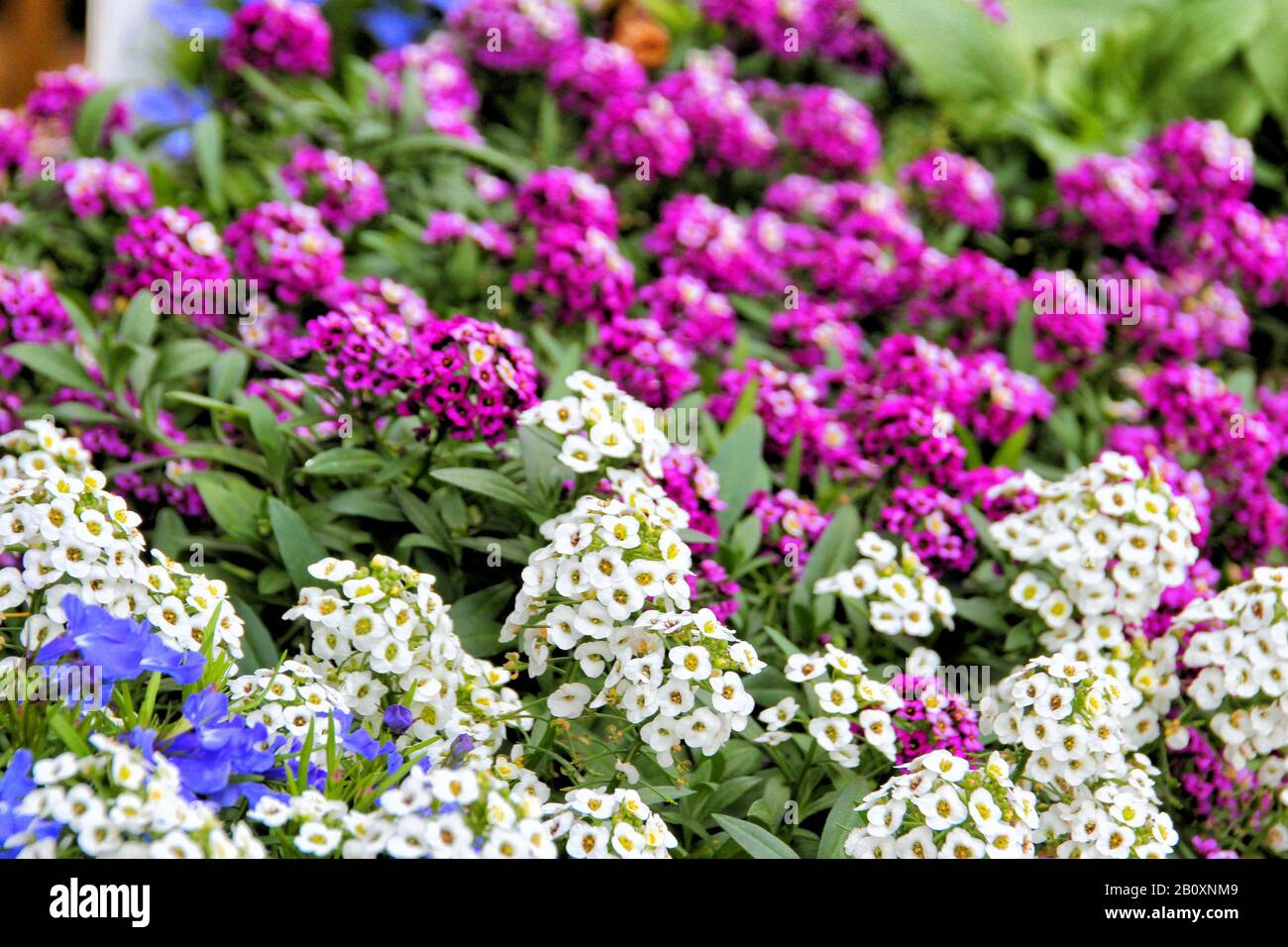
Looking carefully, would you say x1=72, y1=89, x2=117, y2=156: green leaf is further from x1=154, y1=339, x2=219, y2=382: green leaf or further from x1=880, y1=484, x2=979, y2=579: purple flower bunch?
x1=880, y1=484, x2=979, y2=579: purple flower bunch

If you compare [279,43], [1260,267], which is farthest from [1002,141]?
[279,43]

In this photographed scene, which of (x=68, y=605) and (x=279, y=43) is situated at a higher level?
(x=279, y=43)

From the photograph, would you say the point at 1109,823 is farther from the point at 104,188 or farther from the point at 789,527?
the point at 104,188

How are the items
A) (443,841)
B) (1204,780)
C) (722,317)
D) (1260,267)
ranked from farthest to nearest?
(1260,267) → (722,317) → (1204,780) → (443,841)

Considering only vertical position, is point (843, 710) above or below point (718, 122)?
below

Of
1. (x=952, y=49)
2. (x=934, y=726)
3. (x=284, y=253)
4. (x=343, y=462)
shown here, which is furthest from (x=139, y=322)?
(x=952, y=49)

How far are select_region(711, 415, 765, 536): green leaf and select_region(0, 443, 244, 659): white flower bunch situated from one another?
0.93 meters

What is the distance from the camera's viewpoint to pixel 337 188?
298 cm

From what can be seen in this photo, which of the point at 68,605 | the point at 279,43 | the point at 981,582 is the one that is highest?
the point at 279,43

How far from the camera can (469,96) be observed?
3.60 meters

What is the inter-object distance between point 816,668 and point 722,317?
3.97ft

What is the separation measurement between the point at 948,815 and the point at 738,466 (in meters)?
0.95

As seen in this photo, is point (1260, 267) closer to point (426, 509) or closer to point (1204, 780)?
point (1204, 780)

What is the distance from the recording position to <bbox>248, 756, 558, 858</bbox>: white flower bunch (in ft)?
4.43
